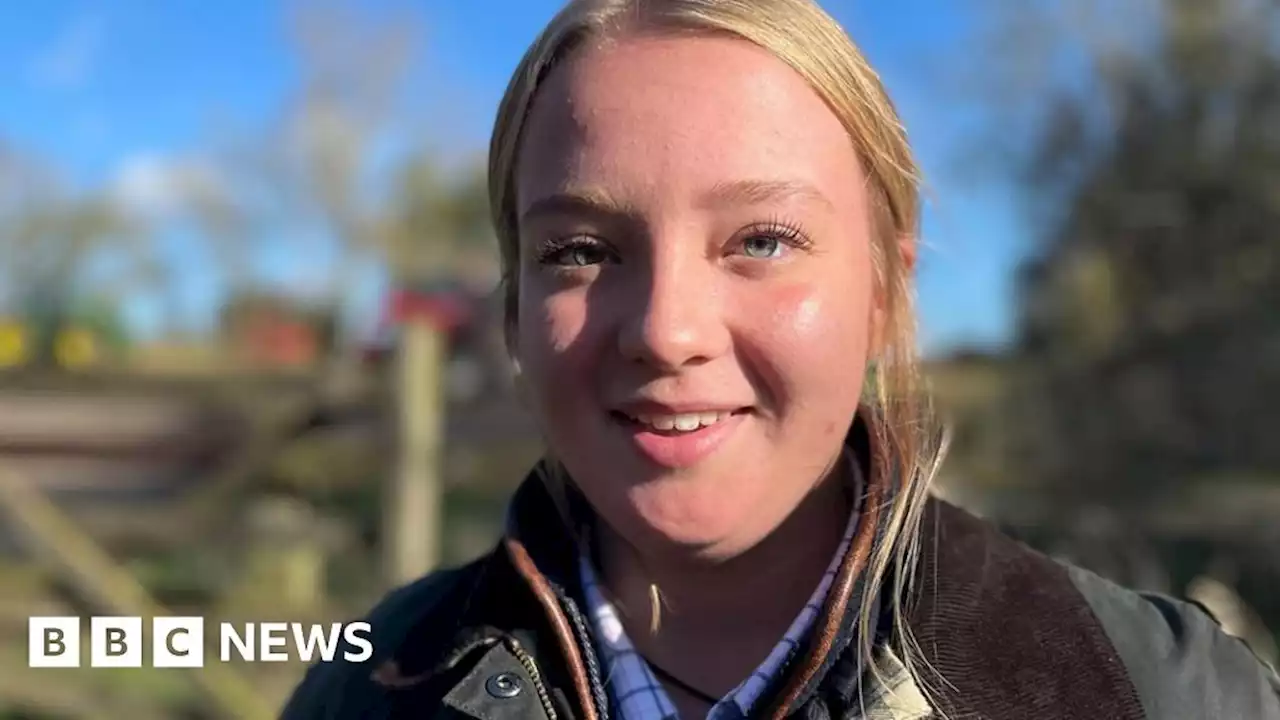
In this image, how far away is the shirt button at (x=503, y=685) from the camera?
1164mm

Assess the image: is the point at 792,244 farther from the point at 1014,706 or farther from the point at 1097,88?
the point at 1097,88

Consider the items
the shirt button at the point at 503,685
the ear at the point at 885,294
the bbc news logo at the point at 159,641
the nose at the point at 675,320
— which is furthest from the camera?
the bbc news logo at the point at 159,641

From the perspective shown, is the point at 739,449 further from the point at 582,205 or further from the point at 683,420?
the point at 582,205

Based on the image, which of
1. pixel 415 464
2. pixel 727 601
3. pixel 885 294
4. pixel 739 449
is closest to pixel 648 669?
pixel 727 601

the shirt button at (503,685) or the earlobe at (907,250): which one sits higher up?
the earlobe at (907,250)

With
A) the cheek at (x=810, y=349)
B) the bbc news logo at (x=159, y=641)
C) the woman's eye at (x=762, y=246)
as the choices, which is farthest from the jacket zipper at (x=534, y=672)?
the bbc news logo at (x=159, y=641)

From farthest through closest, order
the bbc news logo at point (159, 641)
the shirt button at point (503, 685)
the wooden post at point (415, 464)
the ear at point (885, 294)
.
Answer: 1. the wooden post at point (415, 464)
2. the bbc news logo at point (159, 641)
3. the ear at point (885, 294)
4. the shirt button at point (503, 685)

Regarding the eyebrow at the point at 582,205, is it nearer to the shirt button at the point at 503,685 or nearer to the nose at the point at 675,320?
the nose at the point at 675,320

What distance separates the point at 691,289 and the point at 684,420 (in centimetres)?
13

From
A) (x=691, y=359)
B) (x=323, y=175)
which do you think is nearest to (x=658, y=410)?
(x=691, y=359)

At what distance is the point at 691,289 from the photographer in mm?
1069

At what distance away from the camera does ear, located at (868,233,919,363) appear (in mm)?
1266

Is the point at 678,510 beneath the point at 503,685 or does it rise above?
above

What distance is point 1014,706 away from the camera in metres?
1.07
